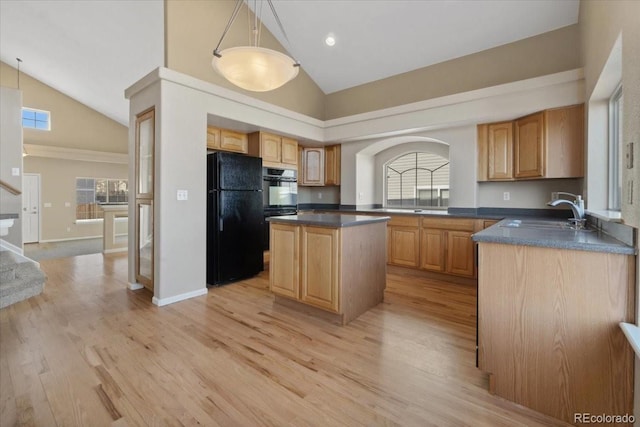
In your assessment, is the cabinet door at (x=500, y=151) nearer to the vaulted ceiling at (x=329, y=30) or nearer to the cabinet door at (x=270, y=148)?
the vaulted ceiling at (x=329, y=30)

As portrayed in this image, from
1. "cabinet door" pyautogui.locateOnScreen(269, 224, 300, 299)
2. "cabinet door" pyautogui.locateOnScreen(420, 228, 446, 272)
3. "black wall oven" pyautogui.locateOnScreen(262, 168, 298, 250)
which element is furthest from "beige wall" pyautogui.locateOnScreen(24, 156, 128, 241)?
"cabinet door" pyautogui.locateOnScreen(420, 228, 446, 272)

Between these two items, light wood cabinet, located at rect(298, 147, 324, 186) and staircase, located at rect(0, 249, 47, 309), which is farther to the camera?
light wood cabinet, located at rect(298, 147, 324, 186)

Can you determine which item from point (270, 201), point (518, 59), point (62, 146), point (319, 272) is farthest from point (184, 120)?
point (62, 146)

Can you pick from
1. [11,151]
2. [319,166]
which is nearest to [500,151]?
[319,166]

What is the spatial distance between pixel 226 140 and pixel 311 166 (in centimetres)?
176

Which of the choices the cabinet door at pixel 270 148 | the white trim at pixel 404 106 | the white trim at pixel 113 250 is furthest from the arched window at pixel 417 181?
the white trim at pixel 113 250

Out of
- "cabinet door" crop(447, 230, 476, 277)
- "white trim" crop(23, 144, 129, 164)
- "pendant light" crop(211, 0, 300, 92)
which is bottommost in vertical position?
"cabinet door" crop(447, 230, 476, 277)

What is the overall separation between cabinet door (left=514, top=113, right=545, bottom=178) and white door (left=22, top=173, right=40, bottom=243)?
35.3ft

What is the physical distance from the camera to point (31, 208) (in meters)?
7.73

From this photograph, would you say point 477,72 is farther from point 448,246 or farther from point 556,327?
point 556,327

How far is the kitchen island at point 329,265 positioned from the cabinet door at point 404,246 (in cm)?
125

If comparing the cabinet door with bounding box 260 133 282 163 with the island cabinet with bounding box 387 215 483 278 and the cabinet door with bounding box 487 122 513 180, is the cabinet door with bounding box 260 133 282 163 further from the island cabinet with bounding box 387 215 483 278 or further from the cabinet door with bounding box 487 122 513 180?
the cabinet door with bounding box 487 122 513 180

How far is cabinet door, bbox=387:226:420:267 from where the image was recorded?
4.22 m

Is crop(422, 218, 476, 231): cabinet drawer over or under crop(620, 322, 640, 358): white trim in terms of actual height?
over
